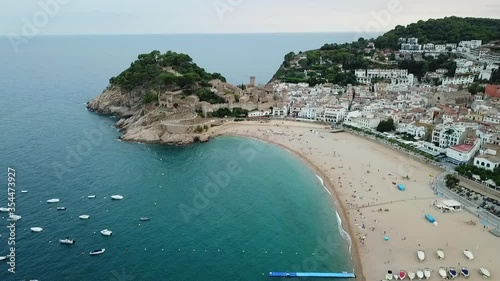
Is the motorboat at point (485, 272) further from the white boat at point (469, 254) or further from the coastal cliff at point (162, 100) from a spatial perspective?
the coastal cliff at point (162, 100)

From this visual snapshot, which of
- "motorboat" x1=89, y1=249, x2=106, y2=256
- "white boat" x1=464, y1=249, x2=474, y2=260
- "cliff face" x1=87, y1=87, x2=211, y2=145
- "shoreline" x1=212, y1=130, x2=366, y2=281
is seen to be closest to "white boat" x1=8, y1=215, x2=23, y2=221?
"motorboat" x1=89, y1=249, x2=106, y2=256

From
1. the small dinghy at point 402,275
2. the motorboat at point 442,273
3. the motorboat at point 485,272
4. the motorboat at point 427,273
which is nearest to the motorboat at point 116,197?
the small dinghy at point 402,275

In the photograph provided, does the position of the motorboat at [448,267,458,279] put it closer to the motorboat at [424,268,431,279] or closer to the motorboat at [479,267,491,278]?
the motorboat at [424,268,431,279]

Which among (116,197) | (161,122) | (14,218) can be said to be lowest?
(116,197)

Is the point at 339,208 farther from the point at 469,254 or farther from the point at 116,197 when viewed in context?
the point at 116,197

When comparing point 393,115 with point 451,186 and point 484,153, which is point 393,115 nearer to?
point 484,153

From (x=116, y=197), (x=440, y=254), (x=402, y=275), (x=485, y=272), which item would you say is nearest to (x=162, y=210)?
(x=116, y=197)
